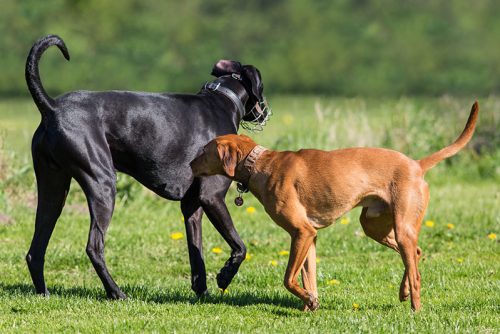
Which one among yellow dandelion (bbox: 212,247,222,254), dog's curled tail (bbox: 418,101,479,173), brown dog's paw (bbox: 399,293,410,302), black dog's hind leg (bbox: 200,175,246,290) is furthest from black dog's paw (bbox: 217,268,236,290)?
yellow dandelion (bbox: 212,247,222,254)

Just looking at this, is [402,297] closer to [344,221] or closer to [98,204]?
[98,204]

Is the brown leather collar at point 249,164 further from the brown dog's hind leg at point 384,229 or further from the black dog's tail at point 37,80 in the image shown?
the black dog's tail at point 37,80

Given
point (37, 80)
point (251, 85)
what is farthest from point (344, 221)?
point (37, 80)

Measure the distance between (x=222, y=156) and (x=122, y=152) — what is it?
0.81 metres

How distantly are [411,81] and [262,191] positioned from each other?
1440 cm

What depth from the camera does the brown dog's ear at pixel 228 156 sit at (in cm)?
591

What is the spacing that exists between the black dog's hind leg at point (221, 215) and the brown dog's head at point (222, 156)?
30cm

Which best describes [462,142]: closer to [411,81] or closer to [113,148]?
[113,148]

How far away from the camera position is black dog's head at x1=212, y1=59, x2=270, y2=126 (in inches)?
277

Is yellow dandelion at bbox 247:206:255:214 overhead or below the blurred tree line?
below

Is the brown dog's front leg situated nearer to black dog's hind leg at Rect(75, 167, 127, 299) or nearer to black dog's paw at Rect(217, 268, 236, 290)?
black dog's paw at Rect(217, 268, 236, 290)

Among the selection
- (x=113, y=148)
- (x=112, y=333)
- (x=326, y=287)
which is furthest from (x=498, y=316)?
(x=113, y=148)

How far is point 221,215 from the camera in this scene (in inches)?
252

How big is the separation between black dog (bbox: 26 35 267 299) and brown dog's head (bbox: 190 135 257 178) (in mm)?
340
